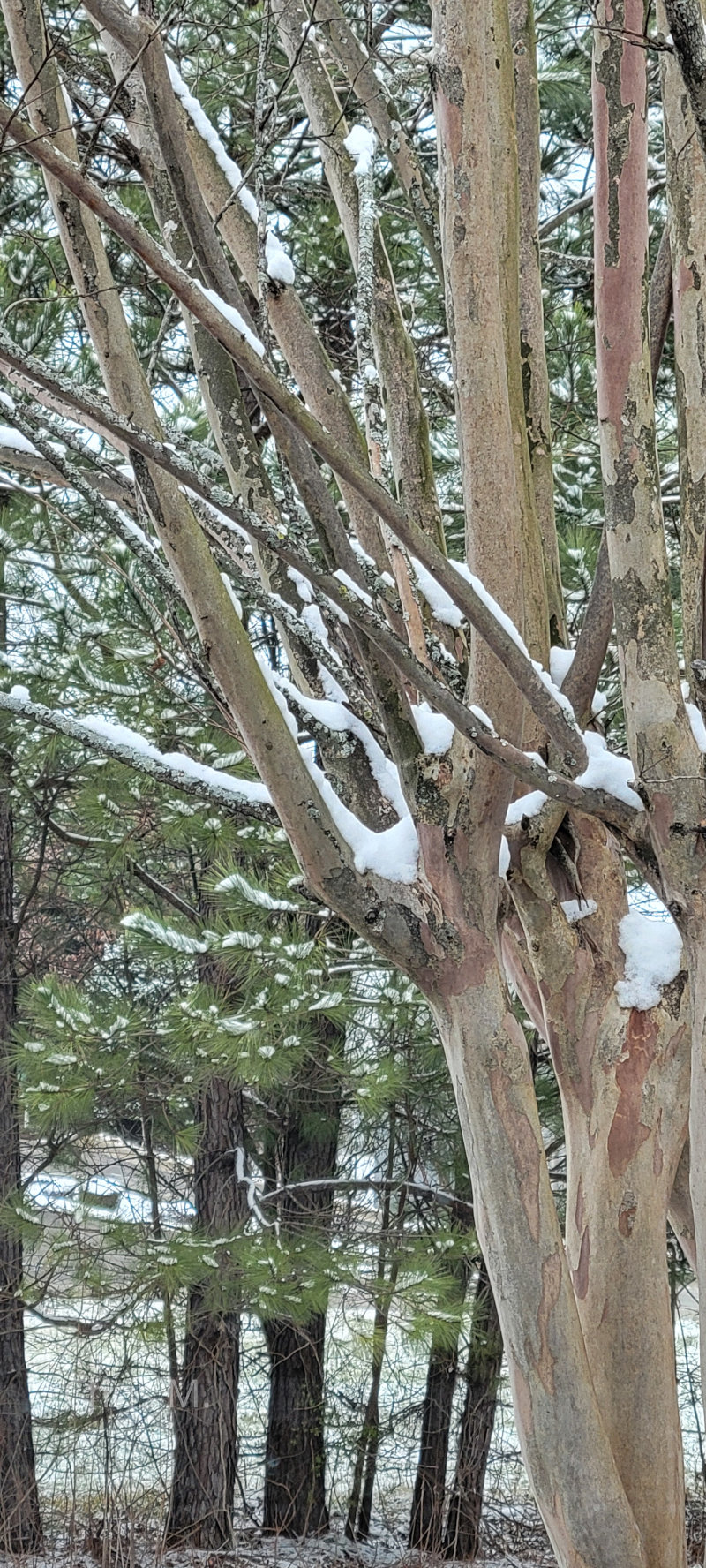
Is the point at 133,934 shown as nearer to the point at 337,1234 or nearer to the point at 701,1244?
the point at 337,1234

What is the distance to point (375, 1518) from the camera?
600 cm

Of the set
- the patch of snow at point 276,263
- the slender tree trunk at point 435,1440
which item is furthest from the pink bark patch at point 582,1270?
the slender tree trunk at point 435,1440

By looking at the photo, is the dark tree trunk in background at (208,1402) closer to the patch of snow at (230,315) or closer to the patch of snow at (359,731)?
the patch of snow at (359,731)

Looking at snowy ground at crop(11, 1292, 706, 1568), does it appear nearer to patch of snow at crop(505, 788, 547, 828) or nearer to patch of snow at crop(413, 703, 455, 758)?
patch of snow at crop(505, 788, 547, 828)

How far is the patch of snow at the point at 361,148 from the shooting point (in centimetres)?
212

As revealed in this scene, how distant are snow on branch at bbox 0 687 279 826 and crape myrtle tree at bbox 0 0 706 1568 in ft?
0.82

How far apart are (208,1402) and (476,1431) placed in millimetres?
1298

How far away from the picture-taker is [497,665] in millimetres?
2053

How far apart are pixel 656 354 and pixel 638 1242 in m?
1.78

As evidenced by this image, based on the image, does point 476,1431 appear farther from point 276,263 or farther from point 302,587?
point 276,263

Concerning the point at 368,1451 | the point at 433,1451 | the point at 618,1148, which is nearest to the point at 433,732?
the point at 618,1148

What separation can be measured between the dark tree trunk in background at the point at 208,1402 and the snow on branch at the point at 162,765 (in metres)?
2.85

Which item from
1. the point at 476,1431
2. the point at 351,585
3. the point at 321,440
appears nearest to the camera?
the point at 321,440

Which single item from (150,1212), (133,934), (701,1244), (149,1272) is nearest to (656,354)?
(701,1244)
